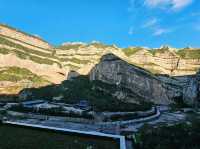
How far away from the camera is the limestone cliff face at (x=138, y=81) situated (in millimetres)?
108412

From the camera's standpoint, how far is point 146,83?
362ft

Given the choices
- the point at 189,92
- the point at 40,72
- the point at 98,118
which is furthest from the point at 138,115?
the point at 40,72

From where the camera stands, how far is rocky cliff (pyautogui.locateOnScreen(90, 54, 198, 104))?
10712 cm

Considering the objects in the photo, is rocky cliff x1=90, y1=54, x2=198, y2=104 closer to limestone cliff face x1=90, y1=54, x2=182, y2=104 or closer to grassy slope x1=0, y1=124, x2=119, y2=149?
limestone cliff face x1=90, y1=54, x2=182, y2=104

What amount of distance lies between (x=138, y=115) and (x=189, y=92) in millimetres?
50496

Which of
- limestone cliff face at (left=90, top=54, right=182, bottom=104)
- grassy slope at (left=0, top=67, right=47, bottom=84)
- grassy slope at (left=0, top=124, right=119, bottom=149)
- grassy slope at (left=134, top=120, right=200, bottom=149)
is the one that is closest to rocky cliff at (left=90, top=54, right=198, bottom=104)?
limestone cliff face at (left=90, top=54, right=182, bottom=104)

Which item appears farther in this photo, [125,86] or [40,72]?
[40,72]

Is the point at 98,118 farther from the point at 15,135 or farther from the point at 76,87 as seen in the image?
the point at 76,87

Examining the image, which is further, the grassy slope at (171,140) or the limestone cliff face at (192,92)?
the limestone cliff face at (192,92)

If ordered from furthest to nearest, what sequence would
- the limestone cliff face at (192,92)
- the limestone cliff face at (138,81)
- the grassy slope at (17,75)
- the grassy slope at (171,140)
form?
the grassy slope at (17,75), the limestone cliff face at (138,81), the limestone cliff face at (192,92), the grassy slope at (171,140)

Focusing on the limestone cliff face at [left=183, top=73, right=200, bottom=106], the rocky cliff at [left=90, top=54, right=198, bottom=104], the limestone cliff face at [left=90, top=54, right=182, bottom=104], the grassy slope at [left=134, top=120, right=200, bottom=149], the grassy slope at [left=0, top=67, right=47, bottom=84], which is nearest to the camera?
the grassy slope at [left=134, top=120, right=200, bottom=149]

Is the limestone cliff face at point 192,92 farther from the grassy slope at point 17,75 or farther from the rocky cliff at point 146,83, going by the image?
the grassy slope at point 17,75

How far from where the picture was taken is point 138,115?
5997cm

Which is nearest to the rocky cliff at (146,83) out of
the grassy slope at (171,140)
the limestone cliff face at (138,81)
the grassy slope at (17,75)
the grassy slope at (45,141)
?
the limestone cliff face at (138,81)
